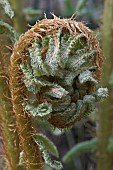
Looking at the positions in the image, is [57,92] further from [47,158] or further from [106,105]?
[106,105]

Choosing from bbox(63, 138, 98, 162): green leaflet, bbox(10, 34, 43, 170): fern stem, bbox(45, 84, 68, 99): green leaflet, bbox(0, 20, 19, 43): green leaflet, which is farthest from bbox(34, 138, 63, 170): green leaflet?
bbox(63, 138, 98, 162): green leaflet

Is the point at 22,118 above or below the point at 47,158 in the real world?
above

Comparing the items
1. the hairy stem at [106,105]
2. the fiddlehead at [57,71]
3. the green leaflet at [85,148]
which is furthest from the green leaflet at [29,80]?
the green leaflet at [85,148]

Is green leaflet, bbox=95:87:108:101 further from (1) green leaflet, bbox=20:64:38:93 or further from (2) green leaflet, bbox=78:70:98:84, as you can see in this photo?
(1) green leaflet, bbox=20:64:38:93

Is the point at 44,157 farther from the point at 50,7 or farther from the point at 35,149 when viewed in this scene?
the point at 50,7

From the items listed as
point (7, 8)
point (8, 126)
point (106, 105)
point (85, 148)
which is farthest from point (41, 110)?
point (85, 148)

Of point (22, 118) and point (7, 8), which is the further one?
point (7, 8)

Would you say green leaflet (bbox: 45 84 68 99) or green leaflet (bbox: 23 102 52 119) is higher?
green leaflet (bbox: 45 84 68 99)

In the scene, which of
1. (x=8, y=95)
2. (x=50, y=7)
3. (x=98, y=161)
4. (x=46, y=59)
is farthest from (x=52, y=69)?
(x=50, y=7)

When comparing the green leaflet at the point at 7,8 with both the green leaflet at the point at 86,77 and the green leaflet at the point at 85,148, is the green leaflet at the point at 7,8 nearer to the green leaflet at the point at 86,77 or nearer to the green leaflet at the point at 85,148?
the green leaflet at the point at 86,77
